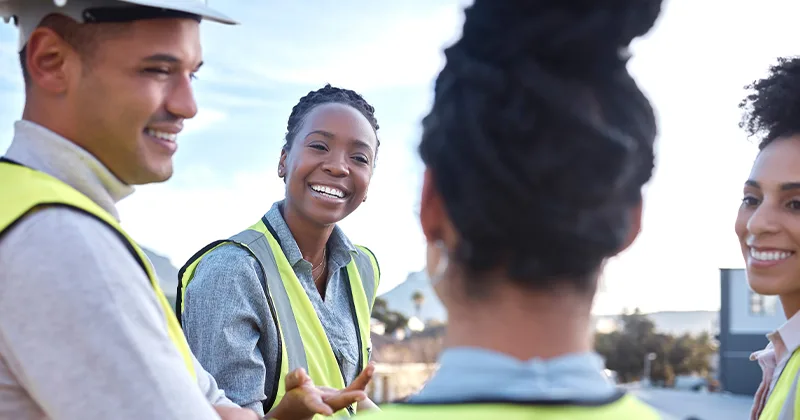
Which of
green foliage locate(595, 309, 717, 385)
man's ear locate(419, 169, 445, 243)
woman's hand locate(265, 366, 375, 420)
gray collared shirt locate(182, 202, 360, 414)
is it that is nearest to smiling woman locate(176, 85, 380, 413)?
gray collared shirt locate(182, 202, 360, 414)

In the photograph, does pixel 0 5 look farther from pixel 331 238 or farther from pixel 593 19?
pixel 331 238

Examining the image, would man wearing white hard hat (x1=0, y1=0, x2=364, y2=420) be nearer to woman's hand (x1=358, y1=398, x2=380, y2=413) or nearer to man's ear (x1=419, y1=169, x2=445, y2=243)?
man's ear (x1=419, y1=169, x2=445, y2=243)

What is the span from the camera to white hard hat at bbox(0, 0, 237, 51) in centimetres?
206

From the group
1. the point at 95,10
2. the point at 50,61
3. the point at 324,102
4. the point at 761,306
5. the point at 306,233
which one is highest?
the point at 761,306

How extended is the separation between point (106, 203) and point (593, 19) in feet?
3.96

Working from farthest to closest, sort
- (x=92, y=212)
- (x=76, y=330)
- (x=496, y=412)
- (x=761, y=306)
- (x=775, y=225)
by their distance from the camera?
(x=761, y=306)
(x=775, y=225)
(x=92, y=212)
(x=76, y=330)
(x=496, y=412)

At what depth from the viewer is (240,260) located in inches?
139

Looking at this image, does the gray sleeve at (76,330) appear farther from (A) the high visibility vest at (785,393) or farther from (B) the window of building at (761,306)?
(B) the window of building at (761,306)

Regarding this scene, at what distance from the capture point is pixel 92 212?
1.86 meters

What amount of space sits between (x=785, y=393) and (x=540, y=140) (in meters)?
2.21

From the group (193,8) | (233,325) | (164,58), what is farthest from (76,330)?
(233,325)

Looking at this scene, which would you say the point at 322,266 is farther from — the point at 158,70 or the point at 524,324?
the point at 524,324

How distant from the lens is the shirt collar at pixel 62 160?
2.06 meters

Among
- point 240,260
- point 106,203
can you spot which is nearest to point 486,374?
point 106,203
